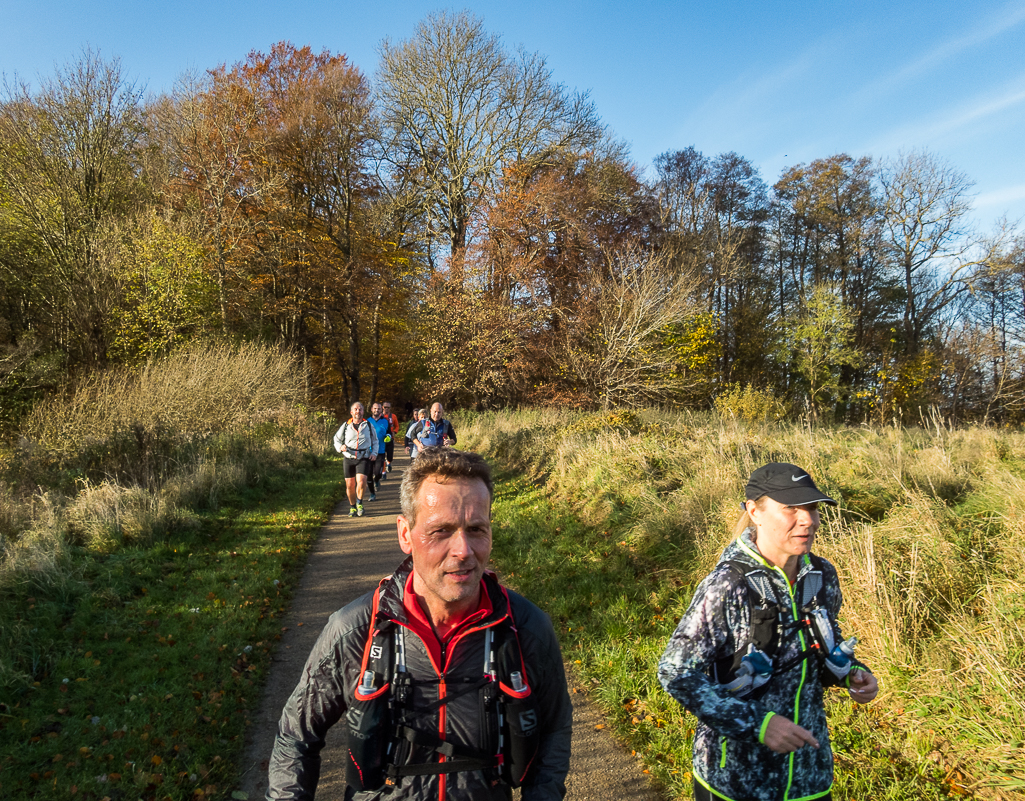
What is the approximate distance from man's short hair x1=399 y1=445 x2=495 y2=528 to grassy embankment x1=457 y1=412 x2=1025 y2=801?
9.38 feet

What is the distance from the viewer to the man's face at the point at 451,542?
183cm

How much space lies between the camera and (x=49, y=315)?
55.9 feet

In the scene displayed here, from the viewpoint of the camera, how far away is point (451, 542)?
1.86 metres

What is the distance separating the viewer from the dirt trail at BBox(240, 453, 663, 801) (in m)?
3.66

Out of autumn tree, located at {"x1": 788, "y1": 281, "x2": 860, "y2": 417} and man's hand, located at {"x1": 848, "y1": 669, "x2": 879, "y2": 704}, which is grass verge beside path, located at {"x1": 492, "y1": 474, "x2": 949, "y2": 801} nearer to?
man's hand, located at {"x1": 848, "y1": 669, "x2": 879, "y2": 704}

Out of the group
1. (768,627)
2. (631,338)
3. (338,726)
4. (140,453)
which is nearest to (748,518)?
(768,627)

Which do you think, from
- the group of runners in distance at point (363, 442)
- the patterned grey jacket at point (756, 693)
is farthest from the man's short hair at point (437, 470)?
the group of runners in distance at point (363, 442)

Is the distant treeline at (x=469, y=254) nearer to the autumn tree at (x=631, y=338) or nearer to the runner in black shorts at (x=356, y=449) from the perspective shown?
the autumn tree at (x=631, y=338)

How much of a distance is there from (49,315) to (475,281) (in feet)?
52.1

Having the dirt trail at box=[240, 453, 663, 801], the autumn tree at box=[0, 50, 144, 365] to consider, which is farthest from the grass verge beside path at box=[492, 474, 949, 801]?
the autumn tree at box=[0, 50, 144, 365]

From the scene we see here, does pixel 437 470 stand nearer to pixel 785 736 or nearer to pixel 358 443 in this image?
pixel 785 736

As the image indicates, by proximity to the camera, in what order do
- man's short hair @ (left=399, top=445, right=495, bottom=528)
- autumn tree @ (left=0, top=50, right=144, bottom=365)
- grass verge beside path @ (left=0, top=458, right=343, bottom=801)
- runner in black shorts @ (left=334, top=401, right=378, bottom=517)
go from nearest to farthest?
man's short hair @ (left=399, top=445, right=495, bottom=528) < grass verge beside path @ (left=0, top=458, right=343, bottom=801) < runner in black shorts @ (left=334, top=401, right=378, bottom=517) < autumn tree @ (left=0, top=50, right=144, bottom=365)

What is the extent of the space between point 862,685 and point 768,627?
18.9 inches

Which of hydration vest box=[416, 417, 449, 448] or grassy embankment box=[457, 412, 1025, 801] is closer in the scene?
grassy embankment box=[457, 412, 1025, 801]
